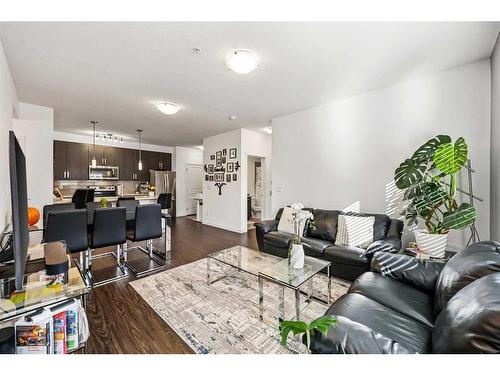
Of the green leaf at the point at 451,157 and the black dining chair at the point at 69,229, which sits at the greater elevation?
the green leaf at the point at 451,157

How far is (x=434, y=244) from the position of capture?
225cm

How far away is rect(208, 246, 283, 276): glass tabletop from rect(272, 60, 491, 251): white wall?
1795 mm

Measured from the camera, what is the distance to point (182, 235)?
5020 mm

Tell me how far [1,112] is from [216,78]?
2.31 meters

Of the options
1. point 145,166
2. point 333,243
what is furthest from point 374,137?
point 145,166

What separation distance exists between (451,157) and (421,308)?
1.60m

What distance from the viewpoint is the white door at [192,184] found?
8078mm

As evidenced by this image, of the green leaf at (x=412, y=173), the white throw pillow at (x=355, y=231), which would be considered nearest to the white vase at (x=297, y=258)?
the white throw pillow at (x=355, y=231)

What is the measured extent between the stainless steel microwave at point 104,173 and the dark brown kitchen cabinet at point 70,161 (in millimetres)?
141

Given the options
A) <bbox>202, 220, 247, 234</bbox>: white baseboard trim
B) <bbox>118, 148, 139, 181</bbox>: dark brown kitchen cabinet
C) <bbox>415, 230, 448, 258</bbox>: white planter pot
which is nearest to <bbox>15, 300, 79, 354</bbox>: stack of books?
<bbox>415, 230, 448, 258</bbox>: white planter pot

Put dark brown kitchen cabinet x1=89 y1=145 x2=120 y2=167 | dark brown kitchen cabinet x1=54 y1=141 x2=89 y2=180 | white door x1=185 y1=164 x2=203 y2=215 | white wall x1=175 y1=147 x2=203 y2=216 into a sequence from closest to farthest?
dark brown kitchen cabinet x1=54 y1=141 x2=89 y2=180 → dark brown kitchen cabinet x1=89 y1=145 x2=120 y2=167 → white wall x1=175 y1=147 x2=203 y2=216 → white door x1=185 y1=164 x2=203 y2=215

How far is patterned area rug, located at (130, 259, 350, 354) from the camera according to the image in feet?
5.47

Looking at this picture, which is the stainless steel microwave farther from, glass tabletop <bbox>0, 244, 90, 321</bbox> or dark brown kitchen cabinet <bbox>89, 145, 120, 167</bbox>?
glass tabletop <bbox>0, 244, 90, 321</bbox>

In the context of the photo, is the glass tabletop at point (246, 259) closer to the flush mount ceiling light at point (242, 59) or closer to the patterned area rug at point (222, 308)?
the patterned area rug at point (222, 308)
